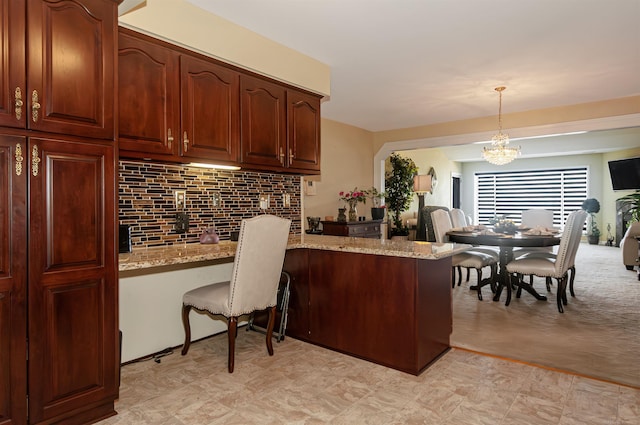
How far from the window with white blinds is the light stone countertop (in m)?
8.54

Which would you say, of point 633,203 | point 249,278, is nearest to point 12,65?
point 249,278

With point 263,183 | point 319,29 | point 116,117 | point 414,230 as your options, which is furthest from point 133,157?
point 414,230

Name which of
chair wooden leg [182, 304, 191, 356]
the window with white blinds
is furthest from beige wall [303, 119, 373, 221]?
the window with white blinds

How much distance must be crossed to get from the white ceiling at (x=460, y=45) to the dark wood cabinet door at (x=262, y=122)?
429 mm

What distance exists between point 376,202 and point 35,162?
5.76m

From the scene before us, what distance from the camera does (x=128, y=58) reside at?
7.52 ft

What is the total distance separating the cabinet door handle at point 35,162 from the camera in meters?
1.70

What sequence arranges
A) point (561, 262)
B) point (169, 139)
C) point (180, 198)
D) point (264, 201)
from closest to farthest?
point (169, 139)
point (180, 198)
point (264, 201)
point (561, 262)

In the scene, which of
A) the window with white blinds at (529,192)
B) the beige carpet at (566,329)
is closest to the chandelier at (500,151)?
the beige carpet at (566,329)

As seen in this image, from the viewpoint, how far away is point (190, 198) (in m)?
3.03

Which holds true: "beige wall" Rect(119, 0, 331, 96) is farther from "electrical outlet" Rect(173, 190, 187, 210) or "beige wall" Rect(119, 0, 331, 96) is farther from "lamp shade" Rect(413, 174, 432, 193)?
"lamp shade" Rect(413, 174, 432, 193)

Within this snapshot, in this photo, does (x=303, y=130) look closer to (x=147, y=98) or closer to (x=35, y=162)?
(x=147, y=98)

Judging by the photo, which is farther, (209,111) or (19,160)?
(209,111)

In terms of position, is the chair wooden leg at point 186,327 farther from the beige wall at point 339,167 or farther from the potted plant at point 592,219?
the potted plant at point 592,219
